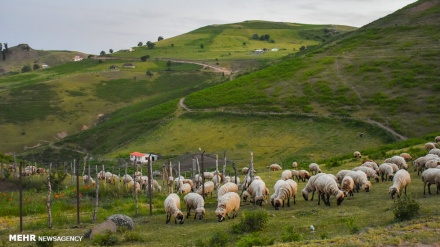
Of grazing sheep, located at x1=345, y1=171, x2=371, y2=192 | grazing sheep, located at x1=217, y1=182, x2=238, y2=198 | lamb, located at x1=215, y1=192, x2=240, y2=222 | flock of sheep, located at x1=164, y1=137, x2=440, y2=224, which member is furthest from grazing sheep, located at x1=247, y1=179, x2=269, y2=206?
grazing sheep, located at x1=345, y1=171, x2=371, y2=192

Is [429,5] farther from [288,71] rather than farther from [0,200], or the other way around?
[0,200]

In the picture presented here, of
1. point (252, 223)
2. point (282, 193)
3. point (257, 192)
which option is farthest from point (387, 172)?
point (252, 223)

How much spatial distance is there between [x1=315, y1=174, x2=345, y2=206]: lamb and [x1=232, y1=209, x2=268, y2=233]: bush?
5.18m

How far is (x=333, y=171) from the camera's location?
3553 centimetres

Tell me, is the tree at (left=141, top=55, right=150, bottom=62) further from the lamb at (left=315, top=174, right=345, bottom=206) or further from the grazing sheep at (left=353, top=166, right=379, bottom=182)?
the lamb at (left=315, top=174, right=345, bottom=206)

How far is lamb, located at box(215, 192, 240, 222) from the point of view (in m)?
20.1

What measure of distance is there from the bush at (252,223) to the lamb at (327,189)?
17.0 feet

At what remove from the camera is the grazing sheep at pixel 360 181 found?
24.8 meters

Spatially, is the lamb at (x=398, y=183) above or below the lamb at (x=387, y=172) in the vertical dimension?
above

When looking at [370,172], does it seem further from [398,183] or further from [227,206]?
[227,206]

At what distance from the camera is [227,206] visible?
2038 centimetres

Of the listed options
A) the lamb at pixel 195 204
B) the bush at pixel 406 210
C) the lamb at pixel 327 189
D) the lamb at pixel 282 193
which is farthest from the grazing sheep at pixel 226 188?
the bush at pixel 406 210

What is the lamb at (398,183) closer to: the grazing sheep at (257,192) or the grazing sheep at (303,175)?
the grazing sheep at (257,192)

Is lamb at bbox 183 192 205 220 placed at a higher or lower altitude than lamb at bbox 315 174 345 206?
lower
